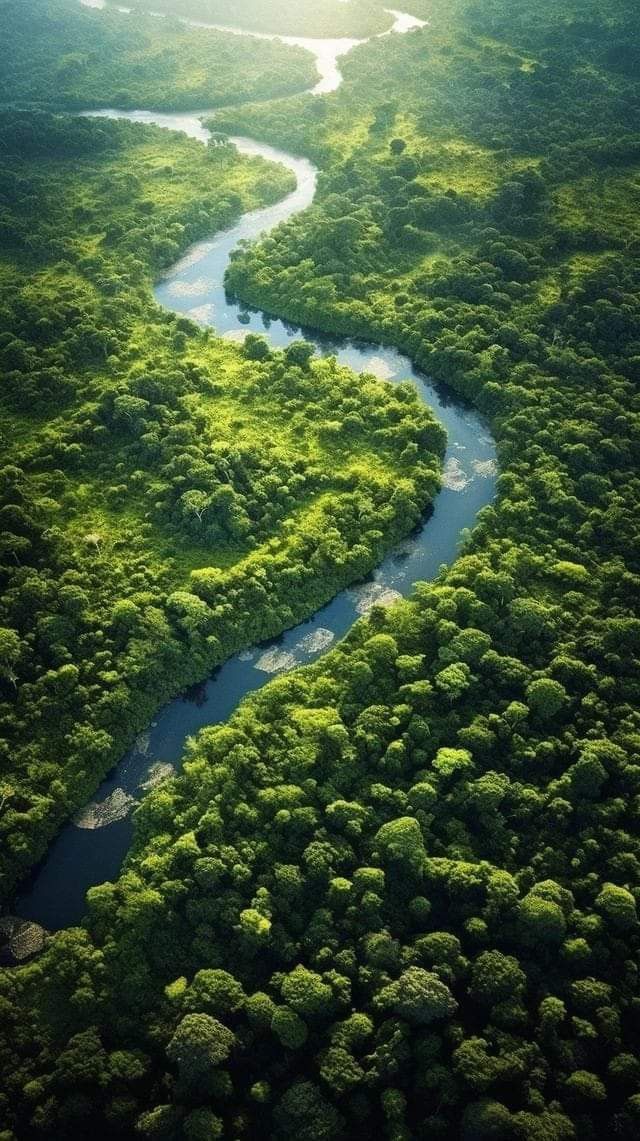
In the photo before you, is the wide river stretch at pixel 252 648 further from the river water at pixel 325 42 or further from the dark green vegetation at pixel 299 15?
the dark green vegetation at pixel 299 15

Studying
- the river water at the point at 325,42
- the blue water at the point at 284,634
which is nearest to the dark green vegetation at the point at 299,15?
the river water at the point at 325,42

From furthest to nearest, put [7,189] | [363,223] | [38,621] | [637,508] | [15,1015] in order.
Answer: [7,189] → [363,223] → [637,508] → [38,621] → [15,1015]

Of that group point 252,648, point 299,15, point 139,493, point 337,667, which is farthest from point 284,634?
point 299,15

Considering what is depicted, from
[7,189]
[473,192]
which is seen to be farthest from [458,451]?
[7,189]

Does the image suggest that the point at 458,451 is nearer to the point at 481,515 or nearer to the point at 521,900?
the point at 481,515

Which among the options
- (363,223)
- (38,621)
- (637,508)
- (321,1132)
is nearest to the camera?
(321,1132)

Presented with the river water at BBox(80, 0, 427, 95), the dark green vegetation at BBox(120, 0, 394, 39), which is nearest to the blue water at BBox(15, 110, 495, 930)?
the river water at BBox(80, 0, 427, 95)
